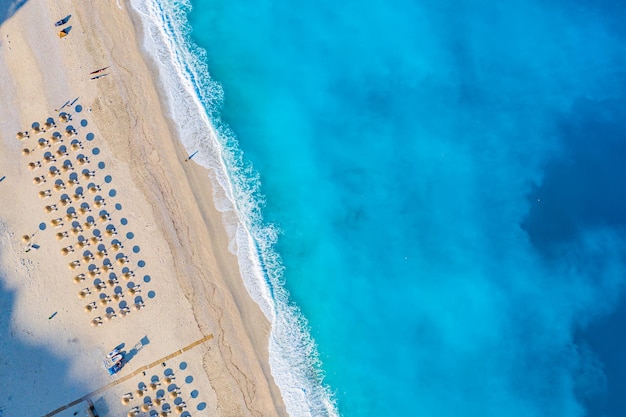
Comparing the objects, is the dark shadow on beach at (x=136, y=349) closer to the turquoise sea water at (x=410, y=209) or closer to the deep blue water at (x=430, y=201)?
the turquoise sea water at (x=410, y=209)

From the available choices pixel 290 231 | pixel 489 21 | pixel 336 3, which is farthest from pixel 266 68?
pixel 489 21

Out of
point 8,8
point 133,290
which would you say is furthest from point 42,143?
point 133,290

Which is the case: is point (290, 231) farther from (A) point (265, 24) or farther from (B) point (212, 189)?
(A) point (265, 24)

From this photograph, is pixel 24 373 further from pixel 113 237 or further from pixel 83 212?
pixel 83 212

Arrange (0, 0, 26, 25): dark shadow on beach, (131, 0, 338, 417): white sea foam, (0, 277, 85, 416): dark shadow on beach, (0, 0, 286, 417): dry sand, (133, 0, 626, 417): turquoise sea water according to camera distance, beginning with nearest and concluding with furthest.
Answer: (0, 277, 85, 416): dark shadow on beach < (0, 0, 286, 417): dry sand < (0, 0, 26, 25): dark shadow on beach < (131, 0, 338, 417): white sea foam < (133, 0, 626, 417): turquoise sea water

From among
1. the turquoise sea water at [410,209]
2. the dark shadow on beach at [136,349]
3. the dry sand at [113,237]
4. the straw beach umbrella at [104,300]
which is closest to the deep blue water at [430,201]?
the turquoise sea water at [410,209]

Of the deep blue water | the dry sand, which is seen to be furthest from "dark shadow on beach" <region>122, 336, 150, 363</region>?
the deep blue water

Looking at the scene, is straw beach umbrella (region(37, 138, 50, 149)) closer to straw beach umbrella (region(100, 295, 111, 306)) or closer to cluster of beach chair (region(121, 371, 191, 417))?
straw beach umbrella (region(100, 295, 111, 306))

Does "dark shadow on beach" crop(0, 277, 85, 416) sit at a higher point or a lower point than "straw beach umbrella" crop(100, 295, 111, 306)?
lower
